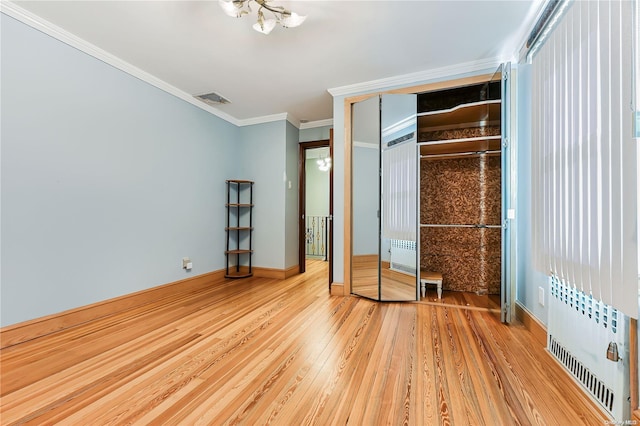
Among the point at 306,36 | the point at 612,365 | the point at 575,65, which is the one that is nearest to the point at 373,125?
the point at 306,36

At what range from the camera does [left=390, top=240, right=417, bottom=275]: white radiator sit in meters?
2.86

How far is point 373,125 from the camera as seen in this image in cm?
301

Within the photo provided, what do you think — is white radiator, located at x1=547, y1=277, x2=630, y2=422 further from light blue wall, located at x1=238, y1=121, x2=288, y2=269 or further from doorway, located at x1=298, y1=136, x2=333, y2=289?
doorway, located at x1=298, y1=136, x2=333, y2=289

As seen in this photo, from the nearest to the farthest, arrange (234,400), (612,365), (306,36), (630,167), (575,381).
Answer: (630,167) < (612,365) < (234,400) < (575,381) < (306,36)

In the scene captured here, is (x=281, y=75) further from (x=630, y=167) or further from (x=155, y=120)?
(x=630, y=167)

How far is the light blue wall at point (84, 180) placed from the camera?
77.1 inches

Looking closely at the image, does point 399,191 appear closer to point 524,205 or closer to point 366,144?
point 366,144

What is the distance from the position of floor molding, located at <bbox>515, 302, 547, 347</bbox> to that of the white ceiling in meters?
2.38

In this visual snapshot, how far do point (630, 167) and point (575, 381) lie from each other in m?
1.19

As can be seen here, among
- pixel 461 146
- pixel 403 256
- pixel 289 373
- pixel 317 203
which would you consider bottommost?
pixel 289 373

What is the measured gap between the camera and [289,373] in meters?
1.54

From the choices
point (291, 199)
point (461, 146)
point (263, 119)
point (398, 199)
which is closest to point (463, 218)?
point (461, 146)

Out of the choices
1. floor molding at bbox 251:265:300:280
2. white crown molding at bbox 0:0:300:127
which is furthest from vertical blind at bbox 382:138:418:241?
white crown molding at bbox 0:0:300:127

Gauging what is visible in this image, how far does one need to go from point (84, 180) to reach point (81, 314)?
1.22m
